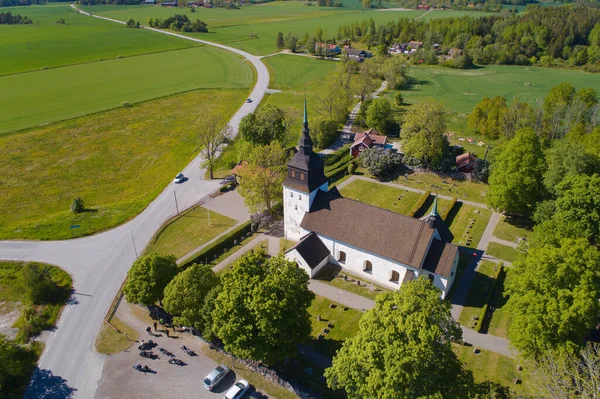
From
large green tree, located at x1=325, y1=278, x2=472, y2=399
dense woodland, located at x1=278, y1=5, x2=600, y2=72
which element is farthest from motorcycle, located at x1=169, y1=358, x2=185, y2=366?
dense woodland, located at x1=278, y1=5, x2=600, y2=72

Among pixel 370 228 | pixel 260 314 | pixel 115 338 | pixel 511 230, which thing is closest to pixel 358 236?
pixel 370 228

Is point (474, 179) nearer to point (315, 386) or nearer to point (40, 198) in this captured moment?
point (315, 386)

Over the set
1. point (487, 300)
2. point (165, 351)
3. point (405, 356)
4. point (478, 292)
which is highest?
point (405, 356)

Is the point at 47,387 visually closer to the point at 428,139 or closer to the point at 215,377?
the point at 215,377

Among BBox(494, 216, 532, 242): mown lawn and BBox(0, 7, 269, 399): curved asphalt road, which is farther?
BBox(494, 216, 532, 242): mown lawn

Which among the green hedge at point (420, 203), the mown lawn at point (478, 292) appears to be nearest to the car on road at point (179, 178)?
the green hedge at point (420, 203)

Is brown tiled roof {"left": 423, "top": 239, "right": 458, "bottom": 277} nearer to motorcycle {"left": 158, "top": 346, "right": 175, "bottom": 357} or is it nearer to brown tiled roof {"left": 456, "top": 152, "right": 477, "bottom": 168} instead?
motorcycle {"left": 158, "top": 346, "right": 175, "bottom": 357}

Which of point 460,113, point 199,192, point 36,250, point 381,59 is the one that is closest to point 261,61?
point 381,59
